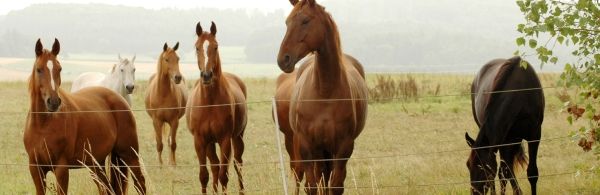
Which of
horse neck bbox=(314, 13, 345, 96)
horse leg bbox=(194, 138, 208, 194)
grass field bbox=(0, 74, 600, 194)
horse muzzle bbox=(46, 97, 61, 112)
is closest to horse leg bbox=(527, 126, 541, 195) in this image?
grass field bbox=(0, 74, 600, 194)

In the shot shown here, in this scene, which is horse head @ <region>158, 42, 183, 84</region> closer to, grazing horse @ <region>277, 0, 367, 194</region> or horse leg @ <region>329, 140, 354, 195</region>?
grazing horse @ <region>277, 0, 367, 194</region>

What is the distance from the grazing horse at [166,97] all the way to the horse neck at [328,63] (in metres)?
5.16

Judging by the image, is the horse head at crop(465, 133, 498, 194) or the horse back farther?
the horse back

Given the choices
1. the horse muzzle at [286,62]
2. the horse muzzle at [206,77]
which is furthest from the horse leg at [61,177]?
the horse muzzle at [206,77]

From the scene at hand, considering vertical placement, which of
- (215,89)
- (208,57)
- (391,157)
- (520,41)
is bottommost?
(391,157)

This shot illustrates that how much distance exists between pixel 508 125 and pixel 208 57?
3192 mm

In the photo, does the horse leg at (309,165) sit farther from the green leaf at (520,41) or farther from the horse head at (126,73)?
the horse head at (126,73)

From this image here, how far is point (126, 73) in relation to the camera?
12.5m

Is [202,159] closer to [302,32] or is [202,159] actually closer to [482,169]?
[302,32]

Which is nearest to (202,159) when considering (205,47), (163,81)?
(205,47)

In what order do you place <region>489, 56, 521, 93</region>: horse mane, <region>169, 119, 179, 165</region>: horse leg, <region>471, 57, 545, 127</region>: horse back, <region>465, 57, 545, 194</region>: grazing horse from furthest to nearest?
<region>169, 119, 179, 165</region>: horse leg
<region>489, 56, 521, 93</region>: horse mane
<region>471, 57, 545, 127</region>: horse back
<region>465, 57, 545, 194</region>: grazing horse

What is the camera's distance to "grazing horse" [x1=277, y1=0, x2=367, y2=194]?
6.04 m

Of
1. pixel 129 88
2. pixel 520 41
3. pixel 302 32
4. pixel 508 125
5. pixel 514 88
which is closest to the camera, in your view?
pixel 520 41

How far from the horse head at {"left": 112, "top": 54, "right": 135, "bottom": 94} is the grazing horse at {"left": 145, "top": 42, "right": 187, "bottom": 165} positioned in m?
0.42
